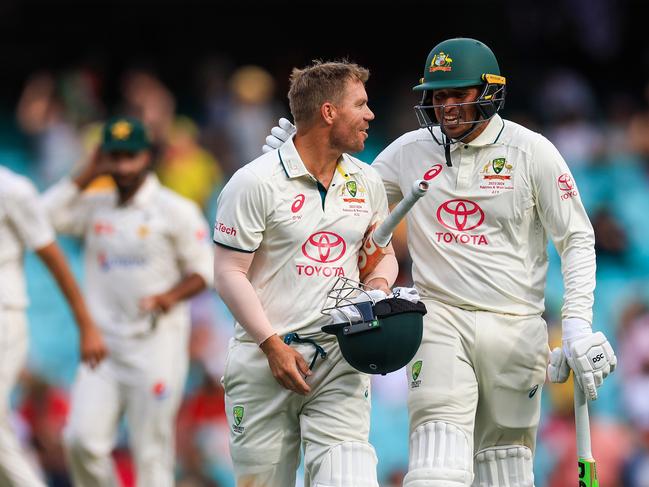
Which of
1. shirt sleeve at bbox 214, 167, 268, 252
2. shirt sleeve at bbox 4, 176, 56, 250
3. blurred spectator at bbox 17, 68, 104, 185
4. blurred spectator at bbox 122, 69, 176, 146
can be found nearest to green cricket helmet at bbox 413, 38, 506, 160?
shirt sleeve at bbox 214, 167, 268, 252

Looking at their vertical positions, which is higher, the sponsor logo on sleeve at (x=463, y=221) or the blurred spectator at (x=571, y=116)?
A: the blurred spectator at (x=571, y=116)

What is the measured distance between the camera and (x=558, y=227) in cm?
586

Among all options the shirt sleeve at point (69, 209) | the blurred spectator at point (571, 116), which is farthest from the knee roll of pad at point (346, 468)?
the blurred spectator at point (571, 116)

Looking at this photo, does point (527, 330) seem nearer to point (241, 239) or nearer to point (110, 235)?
point (241, 239)

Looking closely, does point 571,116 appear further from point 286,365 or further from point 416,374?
point 286,365

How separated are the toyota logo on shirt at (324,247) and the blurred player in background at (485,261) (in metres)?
0.49

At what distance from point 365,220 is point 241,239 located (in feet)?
1.75

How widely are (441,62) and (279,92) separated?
809cm

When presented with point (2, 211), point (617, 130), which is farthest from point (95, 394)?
point (617, 130)

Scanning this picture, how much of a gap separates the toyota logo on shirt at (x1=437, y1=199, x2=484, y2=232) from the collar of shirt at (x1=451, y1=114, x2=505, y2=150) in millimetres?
241

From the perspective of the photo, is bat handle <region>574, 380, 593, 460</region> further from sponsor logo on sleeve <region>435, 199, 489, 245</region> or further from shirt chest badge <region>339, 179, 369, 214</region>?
shirt chest badge <region>339, 179, 369, 214</region>

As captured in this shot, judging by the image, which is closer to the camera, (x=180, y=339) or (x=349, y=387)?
(x=349, y=387)

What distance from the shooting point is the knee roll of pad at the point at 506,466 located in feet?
19.7

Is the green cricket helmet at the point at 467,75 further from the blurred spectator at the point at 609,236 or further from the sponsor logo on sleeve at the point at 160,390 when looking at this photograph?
the blurred spectator at the point at 609,236
